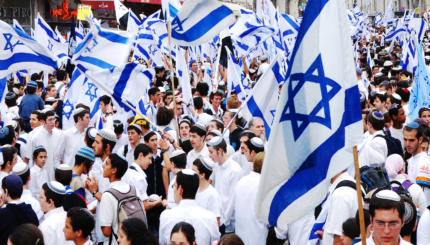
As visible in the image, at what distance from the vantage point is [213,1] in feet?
33.0

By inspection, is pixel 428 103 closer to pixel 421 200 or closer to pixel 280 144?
pixel 421 200

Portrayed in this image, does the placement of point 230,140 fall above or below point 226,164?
below

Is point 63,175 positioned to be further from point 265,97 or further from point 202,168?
point 265,97

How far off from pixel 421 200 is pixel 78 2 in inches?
1454

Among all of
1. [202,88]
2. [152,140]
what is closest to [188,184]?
[152,140]

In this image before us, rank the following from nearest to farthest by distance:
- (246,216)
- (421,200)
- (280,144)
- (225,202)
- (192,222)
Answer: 1. (280,144)
2. (192,222)
3. (421,200)
4. (246,216)
5. (225,202)

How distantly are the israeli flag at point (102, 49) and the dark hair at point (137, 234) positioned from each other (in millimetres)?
4734

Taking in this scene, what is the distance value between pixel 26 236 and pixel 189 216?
1.40m

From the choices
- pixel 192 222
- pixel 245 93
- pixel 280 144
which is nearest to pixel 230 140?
pixel 245 93

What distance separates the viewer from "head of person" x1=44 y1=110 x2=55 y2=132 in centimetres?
848

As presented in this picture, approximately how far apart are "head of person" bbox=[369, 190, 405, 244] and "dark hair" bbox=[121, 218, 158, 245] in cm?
161

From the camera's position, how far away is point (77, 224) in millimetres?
4934

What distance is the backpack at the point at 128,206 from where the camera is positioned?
5418mm

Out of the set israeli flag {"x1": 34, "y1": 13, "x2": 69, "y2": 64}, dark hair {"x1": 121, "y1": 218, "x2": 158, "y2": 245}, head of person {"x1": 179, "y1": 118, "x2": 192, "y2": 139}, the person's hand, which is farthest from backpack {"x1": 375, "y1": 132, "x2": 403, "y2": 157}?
israeli flag {"x1": 34, "y1": 13, "x2": 69, "y2": 64}
